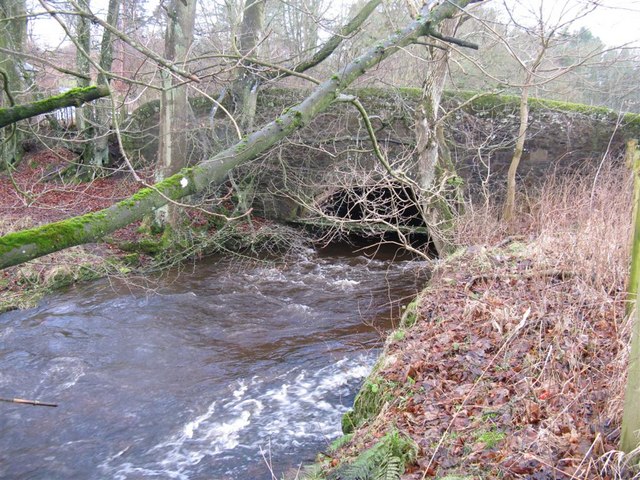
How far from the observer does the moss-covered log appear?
130 inches

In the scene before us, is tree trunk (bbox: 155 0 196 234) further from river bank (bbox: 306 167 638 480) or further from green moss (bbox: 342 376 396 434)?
green moss (bbox: 342 376 396 434)

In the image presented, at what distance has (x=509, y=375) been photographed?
12.2ft

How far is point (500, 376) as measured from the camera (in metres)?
3.77

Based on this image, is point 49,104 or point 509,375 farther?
point 509,375

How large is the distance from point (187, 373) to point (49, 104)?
151 inches

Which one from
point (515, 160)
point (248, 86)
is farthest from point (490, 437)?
point (248, 86)

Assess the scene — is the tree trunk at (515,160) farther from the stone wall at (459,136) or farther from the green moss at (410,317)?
the green moss at (410,317)

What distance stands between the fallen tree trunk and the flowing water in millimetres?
2564

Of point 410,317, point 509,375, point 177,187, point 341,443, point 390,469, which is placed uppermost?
point 177,187

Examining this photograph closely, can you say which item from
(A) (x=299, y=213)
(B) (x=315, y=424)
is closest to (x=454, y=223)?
(B) (x=315, y=424)

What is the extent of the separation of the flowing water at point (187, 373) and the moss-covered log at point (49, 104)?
3.07 meters

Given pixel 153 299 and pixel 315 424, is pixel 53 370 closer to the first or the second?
pixel 153 299

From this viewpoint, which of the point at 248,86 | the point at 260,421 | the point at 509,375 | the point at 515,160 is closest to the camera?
the point at 509,375

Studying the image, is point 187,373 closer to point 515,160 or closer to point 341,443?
point 341,443
